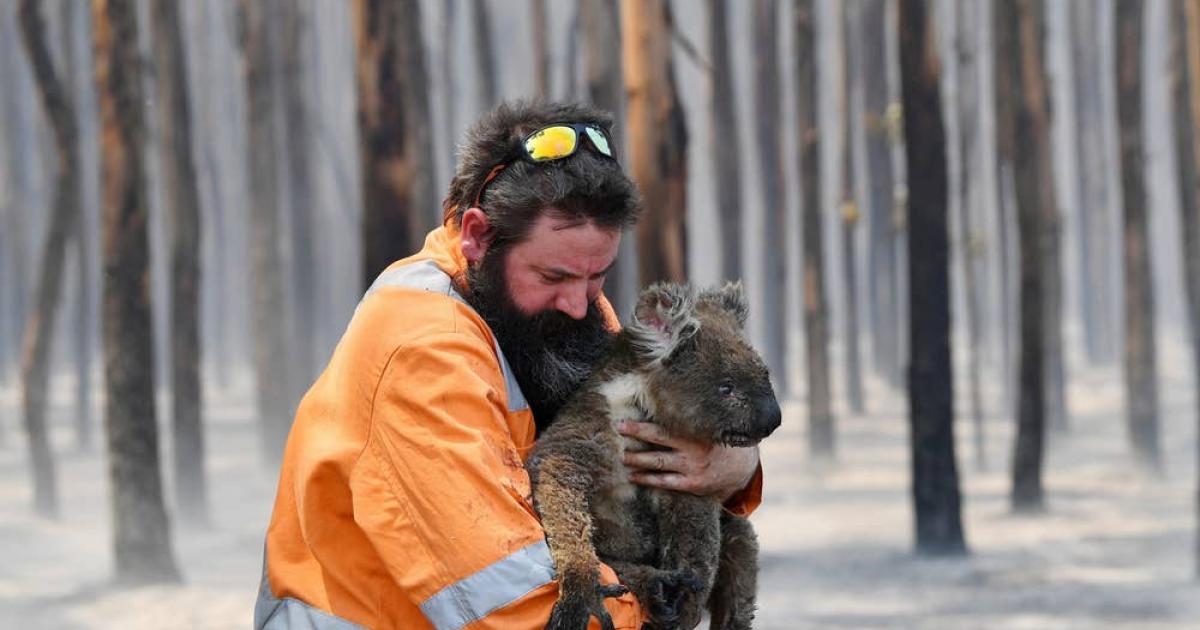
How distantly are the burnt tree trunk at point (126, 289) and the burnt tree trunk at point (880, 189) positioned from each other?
480 inches

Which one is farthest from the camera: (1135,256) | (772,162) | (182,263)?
(772,162)

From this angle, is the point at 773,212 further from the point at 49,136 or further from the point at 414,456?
the point at 414,456

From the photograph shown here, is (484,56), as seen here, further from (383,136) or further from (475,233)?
(475,233)

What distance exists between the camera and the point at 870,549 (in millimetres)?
11859

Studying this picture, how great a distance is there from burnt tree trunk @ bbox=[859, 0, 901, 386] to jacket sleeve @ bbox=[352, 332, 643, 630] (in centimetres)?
1861

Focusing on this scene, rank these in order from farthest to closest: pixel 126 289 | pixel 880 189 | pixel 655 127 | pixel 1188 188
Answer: pixel 880 189 → pixel 1188 188 → pixel 126 289 → pixel 655 127

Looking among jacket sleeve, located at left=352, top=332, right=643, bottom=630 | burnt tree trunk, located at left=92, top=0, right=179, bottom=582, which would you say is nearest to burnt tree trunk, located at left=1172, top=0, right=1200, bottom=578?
burnt tree trunk, located at left=92, top=0, right=179, bottom=582

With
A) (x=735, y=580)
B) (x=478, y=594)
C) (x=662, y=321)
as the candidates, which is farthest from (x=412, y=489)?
(x=735, y=580)

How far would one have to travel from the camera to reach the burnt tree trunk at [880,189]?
2147cm

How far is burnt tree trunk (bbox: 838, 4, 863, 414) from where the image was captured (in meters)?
17.6

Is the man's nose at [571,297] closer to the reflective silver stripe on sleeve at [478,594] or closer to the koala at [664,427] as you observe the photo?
the koala at [664,427]

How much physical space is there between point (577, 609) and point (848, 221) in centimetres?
1473

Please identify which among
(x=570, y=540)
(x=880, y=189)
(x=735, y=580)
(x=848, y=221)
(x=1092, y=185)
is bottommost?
(x=1092, y=185)

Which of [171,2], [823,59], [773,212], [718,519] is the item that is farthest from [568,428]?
[823,59]
